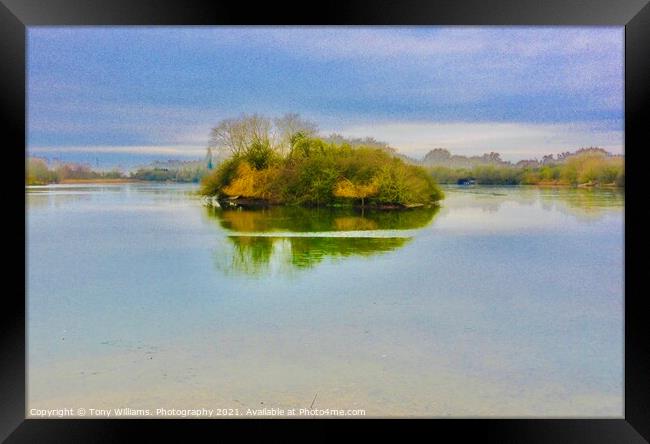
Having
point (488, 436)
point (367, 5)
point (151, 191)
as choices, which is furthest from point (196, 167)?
point (488, 436)

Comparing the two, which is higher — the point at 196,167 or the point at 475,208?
the point at 196,167

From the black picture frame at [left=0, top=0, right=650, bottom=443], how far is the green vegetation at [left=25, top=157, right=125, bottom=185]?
3.25 m

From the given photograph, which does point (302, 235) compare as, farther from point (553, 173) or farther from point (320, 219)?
point (553, 173)

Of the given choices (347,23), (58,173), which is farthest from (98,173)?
(347,23)

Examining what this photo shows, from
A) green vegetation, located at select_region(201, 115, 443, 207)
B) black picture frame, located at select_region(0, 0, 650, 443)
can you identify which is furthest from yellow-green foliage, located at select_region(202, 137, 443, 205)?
black picture frame, located at select_region(0, 0, 650, 443)

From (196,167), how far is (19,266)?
355cm

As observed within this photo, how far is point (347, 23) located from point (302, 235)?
154 inches

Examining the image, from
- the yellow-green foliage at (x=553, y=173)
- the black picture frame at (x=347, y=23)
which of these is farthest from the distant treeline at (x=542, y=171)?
the black picture frame at (x=347, y=23)

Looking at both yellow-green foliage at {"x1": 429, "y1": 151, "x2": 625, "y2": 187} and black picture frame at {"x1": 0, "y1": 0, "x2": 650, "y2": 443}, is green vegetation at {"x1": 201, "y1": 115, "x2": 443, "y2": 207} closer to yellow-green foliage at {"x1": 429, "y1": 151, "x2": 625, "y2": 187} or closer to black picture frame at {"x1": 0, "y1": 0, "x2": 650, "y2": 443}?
yellow-green foliage at {"x1": 429, "y1": 151, "x2": 625, "y2": 187}

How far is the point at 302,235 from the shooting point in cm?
717

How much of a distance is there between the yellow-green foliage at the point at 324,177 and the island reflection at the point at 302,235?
19cm

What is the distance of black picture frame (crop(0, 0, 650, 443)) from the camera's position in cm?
345

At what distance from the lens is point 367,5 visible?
3459 millimetres

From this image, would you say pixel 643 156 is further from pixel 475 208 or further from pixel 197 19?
pixel 475 208
